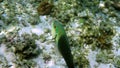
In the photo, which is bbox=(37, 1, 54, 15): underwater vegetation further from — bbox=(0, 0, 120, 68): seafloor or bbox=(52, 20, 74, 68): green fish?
bbox=(52, 20, 74, 68): green fish

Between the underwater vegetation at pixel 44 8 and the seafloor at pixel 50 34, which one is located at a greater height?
the underwater vegetation at pixel 44 8

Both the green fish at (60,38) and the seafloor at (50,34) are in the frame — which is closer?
the green fish at (60,38)

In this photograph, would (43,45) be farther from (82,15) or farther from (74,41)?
(82,15)

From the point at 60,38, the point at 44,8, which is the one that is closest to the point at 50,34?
the point at 44,8

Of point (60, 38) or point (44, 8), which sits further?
point (44, 8)

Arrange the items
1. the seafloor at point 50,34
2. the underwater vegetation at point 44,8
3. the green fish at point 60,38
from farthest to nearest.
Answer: the underwater vegetation at point 44,8
the seafloor at point 50,34
the green fish at point 60,38

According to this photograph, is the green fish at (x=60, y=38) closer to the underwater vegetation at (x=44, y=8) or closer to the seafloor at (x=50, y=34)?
the seafloor at (x=50, y=34)

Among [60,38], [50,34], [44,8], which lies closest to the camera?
[60,38]

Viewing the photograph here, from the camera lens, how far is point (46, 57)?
4492 millimetres

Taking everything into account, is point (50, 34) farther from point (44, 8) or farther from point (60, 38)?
point (60, 38)

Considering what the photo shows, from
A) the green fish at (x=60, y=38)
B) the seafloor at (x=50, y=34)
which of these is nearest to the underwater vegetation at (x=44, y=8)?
the seafloor at (x=50, y=34)

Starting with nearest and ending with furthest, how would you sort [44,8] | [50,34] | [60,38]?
[60,38], [50,34], [44,8]

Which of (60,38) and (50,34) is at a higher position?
(60,38)

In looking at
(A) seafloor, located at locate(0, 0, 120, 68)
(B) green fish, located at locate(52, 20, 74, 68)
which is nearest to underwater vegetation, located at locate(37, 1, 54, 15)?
(A) seafloor, located at locate(0, 0, 120, 68)
